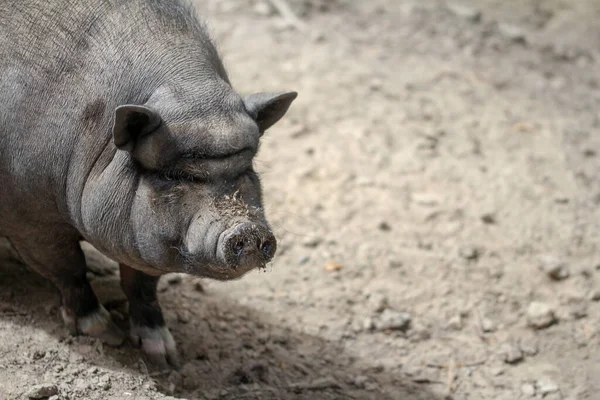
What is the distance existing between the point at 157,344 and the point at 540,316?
2396 mm

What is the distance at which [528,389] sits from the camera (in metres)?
4.64

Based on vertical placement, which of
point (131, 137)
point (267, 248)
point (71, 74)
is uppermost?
point (71, 74)

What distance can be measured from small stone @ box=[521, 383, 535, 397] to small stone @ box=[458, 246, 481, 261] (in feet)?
3.73

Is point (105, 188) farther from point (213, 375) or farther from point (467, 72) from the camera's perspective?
point (467, 72)

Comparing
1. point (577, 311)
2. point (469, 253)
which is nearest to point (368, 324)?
point (469, 253)

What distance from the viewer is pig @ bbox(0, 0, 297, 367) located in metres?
3.46

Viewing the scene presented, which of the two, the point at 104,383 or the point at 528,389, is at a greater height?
the point at 104,383

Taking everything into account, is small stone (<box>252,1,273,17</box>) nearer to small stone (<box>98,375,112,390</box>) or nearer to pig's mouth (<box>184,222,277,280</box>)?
small stone (<box>98,375,112,390</box>)

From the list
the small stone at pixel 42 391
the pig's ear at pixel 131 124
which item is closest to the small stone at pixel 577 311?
the pig's ear at pixel 131 124

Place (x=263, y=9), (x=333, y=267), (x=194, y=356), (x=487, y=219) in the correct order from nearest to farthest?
(x=194, y=356)
(x=333, y=267)
(x=487, y=219)
(x=263, y=9)

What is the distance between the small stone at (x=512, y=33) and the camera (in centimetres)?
831

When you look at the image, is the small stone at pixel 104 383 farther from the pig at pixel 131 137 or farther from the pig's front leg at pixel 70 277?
the pig at pixel 131 137

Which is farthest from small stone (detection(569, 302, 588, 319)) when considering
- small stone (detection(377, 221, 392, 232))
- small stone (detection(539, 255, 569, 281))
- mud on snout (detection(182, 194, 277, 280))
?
mud on snout (detection(182, 194, 277, 280))

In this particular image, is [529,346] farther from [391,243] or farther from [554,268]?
[391,243]
